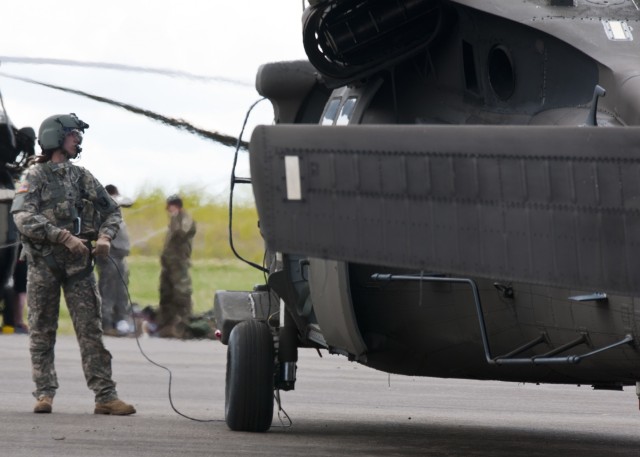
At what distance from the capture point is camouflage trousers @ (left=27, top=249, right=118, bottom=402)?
1216 centimetres

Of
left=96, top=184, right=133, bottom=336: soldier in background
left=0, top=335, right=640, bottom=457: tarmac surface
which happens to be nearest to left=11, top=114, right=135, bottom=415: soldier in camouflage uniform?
left=0, top=335, right=640, bottom=457: tarmac surface

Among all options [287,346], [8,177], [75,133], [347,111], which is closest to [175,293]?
[8,177]

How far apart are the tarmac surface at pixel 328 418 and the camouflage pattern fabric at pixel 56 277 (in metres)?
0.39

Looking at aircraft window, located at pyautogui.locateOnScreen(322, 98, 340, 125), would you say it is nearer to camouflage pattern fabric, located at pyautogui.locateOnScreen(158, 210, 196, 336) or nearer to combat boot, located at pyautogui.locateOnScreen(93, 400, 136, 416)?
combat boot, located at pyautogui.locateOnScreen(93, 400, 136, 416)

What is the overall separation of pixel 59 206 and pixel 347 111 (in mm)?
3203

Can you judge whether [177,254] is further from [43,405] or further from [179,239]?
[43,405]

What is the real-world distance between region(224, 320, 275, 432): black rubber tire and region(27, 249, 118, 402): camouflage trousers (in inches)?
57.8

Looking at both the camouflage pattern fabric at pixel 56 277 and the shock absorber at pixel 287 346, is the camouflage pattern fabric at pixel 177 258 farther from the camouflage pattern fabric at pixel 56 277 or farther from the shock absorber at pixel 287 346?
the shock absorber at pixel 287 346

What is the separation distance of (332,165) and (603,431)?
6428 millimetres

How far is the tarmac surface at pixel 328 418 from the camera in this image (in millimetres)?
10219

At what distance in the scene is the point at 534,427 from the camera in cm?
1270

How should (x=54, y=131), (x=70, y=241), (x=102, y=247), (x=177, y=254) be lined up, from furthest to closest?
(x=177, y=254), (x=54, y=131), (x=102, y=247), (x=70, y=241)

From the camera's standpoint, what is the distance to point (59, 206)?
12211 mm

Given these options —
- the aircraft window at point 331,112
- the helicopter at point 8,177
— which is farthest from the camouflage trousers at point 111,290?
the aircraft window at point 331,112
